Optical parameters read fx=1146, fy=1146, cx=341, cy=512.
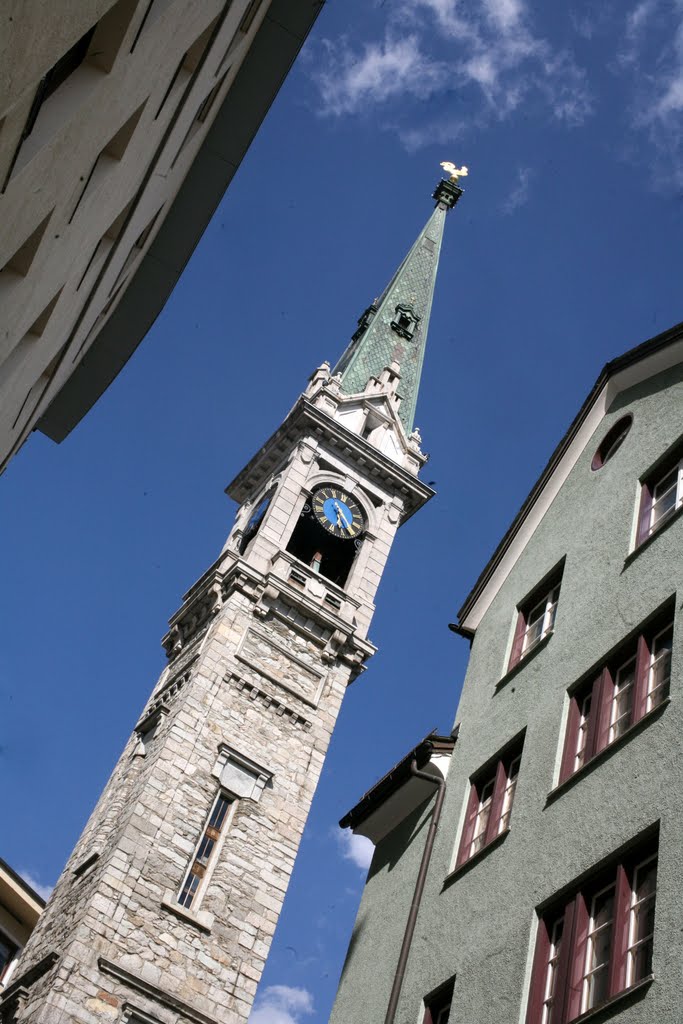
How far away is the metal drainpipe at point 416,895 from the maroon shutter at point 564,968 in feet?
10.00

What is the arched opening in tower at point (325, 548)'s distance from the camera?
37.7 meters

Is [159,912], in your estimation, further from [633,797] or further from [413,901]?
[633,797]

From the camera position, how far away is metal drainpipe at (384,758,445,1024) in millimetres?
12117

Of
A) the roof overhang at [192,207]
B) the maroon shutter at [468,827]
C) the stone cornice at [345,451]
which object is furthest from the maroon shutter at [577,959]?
the stone cornice at [345,451]

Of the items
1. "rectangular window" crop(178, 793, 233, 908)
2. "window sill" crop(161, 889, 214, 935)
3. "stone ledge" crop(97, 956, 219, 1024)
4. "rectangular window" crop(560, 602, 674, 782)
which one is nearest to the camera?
"rectangular window" crop(560, 602, 674, 782)

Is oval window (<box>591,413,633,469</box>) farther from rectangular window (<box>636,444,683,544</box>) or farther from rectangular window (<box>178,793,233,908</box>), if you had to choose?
rectangular window (<box>178,793,233,908</box>)

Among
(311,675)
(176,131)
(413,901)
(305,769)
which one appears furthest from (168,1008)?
(176,131)

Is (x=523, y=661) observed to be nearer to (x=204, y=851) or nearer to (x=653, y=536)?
(x=653, y=536)

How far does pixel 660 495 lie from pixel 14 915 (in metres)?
26.5

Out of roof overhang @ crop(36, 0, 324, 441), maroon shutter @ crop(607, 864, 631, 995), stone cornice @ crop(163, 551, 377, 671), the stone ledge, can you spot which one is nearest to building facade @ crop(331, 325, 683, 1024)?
maroon shutter @ crop(607, 864, 631, 995)

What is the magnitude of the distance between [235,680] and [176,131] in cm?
2073

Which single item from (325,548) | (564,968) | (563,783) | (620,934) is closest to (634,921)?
(620,934)

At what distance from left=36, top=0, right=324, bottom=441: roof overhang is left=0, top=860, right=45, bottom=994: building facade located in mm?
15655

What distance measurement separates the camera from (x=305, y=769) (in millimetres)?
30297
